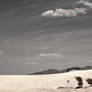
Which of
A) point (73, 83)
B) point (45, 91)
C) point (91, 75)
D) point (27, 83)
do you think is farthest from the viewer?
point (91, 75)

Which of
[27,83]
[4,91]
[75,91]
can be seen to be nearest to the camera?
[75,91]

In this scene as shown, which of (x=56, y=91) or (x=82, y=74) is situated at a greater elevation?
(x=82, y=74)

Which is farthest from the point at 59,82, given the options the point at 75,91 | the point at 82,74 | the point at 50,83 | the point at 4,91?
the point at 75,91

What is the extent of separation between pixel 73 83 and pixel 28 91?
17150mm

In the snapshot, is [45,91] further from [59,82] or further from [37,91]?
[59,82]

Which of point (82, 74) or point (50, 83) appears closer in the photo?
point (50, 83)

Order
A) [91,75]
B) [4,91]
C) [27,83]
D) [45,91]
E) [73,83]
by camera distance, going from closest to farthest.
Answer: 1. [45,91]
2. [4,91]
3. [73,83]
4. [27,83]
5. [91,75]

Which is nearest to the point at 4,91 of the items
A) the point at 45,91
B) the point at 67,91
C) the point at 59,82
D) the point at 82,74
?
the point at 45,91

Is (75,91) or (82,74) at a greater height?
(82,74)

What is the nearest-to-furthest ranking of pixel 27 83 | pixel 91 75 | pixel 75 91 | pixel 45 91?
pixel 75 91 < pixel 45 91 < pixel 27 83 < pixel 91 75

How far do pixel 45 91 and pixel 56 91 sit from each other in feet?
5.94

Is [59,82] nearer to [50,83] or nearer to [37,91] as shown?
[50,83]

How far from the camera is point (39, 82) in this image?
57.2 metres

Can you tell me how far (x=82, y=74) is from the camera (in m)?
65.2
